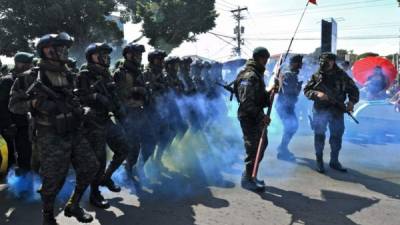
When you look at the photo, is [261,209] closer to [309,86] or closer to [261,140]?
[261,140]

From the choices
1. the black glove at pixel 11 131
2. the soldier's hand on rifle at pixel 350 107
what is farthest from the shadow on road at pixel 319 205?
the black glove at pixel 11 131

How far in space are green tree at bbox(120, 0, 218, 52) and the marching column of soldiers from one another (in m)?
15.0

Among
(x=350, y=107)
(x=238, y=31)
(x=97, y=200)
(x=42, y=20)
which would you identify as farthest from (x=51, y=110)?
(x=238, y=31)

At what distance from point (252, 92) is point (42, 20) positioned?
653 inches

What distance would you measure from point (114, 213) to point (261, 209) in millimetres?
1648

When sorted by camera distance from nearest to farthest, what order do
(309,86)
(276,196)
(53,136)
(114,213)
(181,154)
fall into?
(53,136), (114,213), (276,196), (309,86), (181,154)

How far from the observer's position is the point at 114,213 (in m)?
4.98

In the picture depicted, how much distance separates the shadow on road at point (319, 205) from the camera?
467cm

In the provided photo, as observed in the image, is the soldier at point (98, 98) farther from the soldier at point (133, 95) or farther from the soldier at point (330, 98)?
the soldier at point (330, 98)

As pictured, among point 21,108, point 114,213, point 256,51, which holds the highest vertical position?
point 256,51

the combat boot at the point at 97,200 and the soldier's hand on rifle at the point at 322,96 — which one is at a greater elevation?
the soldier's hand on rifle at the point at 322,96

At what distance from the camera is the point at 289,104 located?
8414 millimetres

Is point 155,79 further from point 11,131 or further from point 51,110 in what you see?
point 51,110

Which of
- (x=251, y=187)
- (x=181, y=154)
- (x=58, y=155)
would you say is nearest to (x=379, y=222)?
(x=251, y=187)
